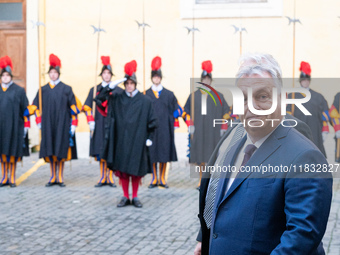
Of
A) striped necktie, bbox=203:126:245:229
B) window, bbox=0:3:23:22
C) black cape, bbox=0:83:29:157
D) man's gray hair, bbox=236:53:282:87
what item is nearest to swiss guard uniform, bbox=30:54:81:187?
black cape, bbox=0:83:29:157

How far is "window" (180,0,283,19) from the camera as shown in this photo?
13594 mm

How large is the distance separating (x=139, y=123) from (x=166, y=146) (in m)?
1.75

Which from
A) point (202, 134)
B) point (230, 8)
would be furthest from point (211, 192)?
point (230, 8)

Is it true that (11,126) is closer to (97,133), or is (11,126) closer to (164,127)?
(97,133)

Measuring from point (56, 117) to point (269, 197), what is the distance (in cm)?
827

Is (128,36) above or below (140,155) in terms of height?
above

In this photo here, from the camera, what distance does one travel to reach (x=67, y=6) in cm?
1414

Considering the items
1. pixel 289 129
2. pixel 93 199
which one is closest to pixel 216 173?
pixel 289 129

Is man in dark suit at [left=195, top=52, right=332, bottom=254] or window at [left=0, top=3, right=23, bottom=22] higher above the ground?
window at [left=0, top=3, right=23, bottom=22]

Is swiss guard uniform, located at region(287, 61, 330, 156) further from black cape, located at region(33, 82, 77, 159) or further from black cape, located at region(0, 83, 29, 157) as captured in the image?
black cape, located at region(0, 83, 29, 157)

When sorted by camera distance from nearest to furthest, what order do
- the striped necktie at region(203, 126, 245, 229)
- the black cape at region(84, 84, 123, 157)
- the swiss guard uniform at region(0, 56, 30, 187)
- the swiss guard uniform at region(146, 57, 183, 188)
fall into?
the striped necktie at region(203, 126, 245, 229) → the swiss guard uniform at region(0, 56, 30, 187) → the swiss guard uniform at region(146, 57, 183, 188) → the black cape at region(84, 84, 123, 157)

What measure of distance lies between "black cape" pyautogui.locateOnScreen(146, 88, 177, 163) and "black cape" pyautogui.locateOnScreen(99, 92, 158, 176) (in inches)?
61.3

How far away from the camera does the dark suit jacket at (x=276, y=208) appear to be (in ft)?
8.61

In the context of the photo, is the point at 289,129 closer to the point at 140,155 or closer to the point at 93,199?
the point at 140,155
